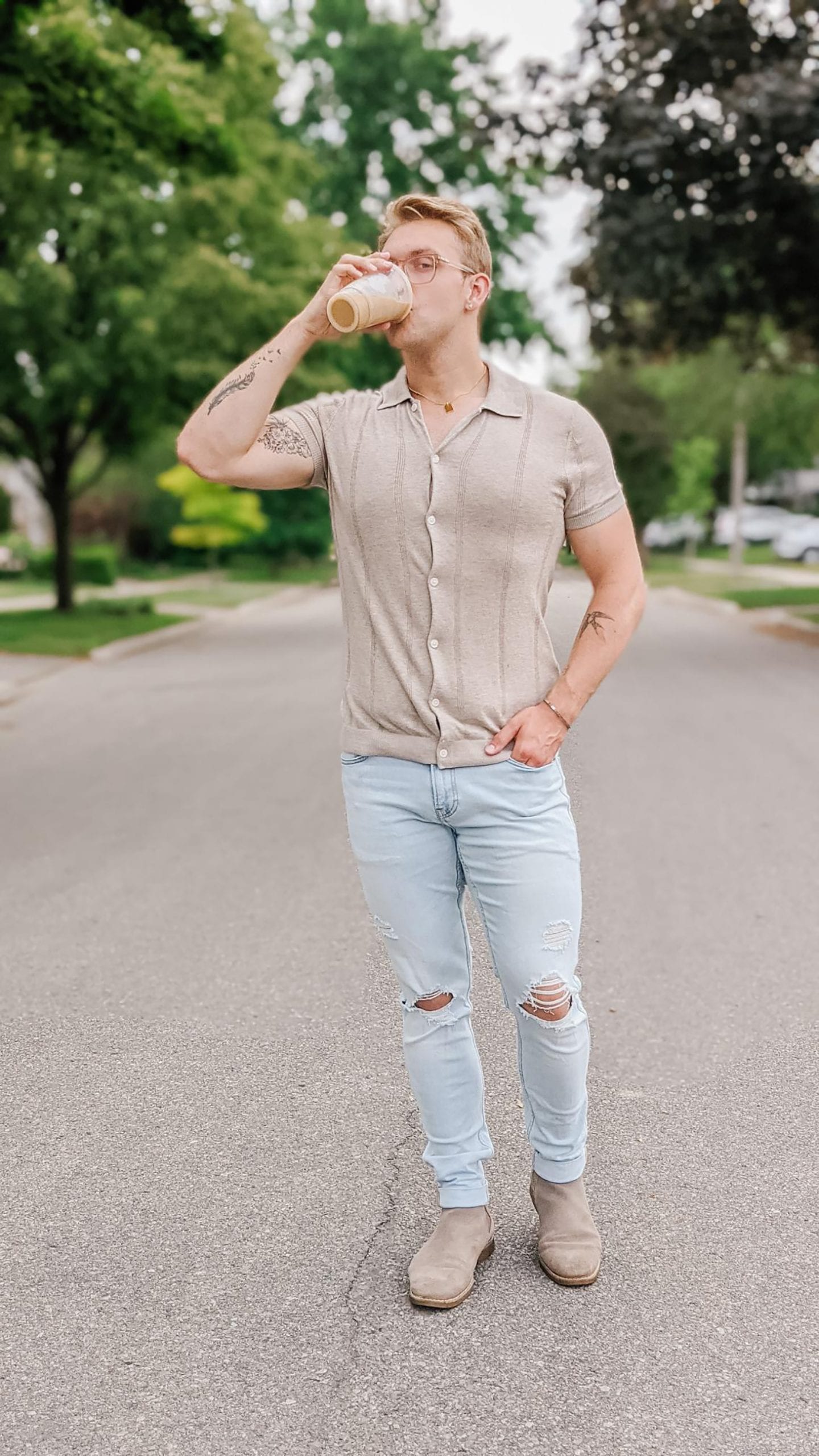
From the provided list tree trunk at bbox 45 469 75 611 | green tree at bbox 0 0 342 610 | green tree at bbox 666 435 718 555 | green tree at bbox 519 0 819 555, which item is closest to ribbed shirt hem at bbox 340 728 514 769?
green tree at bbox 519 0 819 555

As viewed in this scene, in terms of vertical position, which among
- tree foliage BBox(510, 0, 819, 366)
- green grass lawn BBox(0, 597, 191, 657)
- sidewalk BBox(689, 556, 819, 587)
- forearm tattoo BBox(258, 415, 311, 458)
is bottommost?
sidewalk BBox(689, 556, 819, 587)

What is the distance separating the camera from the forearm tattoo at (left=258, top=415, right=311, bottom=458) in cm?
298

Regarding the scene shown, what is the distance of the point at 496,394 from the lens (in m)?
2.95

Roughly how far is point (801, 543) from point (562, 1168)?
46.0 meters

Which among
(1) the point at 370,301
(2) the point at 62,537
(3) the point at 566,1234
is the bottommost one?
(2) the point at 62,537

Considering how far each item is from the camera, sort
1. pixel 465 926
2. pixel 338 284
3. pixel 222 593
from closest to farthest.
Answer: pixel 338 284 < pixel 465 926 < pixel 222 593

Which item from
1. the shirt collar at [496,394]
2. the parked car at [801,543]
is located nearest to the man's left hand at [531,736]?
the shirt collar at [496,394]

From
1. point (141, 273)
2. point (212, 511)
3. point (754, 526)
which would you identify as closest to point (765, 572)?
point (212, 511)

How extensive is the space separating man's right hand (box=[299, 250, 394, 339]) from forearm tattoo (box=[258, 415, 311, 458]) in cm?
21

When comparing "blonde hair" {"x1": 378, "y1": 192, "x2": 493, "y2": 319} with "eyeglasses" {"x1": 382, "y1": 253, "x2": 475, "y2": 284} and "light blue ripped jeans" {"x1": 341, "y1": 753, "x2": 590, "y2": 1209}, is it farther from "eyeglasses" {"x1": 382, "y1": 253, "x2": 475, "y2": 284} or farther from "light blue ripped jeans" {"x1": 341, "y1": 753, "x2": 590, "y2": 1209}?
"light blue ripped jeans" {"x1": 341, "y1": 753, "x2": 590, "y2": 1209}

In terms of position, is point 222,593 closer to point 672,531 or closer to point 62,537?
point 62,537

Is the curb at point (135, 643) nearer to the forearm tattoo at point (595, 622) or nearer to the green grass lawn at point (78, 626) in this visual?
the green grass lawn at point (78, 626)

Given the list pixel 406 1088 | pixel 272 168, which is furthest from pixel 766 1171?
pixel 272 168

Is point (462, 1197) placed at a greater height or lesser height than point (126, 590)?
greater
